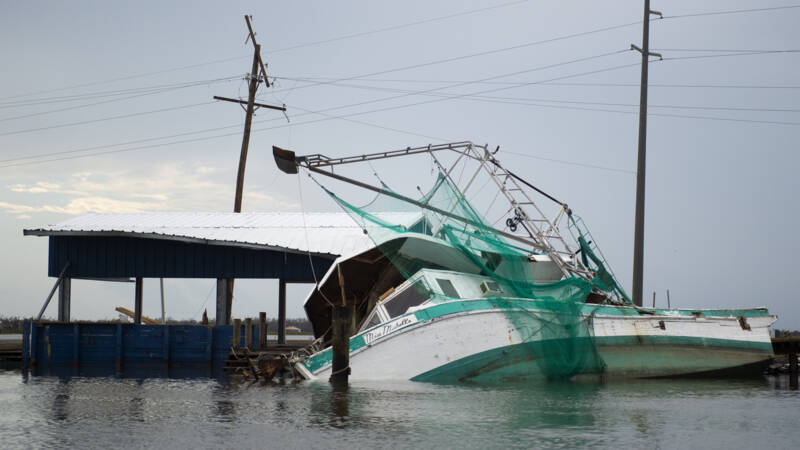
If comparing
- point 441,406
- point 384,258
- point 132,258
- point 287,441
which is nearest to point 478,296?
point 384,258

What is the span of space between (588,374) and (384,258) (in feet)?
22.8

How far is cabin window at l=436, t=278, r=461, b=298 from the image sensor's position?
2466 cm

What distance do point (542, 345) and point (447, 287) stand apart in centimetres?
309

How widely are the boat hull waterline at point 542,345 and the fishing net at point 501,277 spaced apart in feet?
0.14

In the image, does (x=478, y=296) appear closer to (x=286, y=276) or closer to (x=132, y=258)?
(x=286, y=276)

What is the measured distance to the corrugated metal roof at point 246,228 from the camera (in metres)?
35.8

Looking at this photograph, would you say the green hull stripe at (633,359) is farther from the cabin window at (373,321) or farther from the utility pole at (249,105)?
the utility pole at (249,105)

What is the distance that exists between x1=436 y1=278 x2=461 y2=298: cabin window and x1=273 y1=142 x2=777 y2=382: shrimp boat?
6cm

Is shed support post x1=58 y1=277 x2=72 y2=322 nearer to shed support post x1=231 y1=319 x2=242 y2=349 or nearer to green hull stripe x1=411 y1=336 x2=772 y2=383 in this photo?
shed support post x1=231 y1=319 x2=242 y2=349

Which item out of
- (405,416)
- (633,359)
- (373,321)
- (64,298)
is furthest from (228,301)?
(405,416)

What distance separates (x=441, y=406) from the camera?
1948 centimetres

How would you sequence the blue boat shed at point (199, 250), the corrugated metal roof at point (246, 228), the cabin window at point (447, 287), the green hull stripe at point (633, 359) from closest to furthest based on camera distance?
the green hull stripe at point (633, 359), the cabin window at point (447, 287), the corrugated metal roof at point (246, 228), the blue boat shed at point (199, 250)

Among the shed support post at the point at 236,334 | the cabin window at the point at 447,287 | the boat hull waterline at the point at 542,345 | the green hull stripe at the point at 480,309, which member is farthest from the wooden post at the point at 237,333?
the cabin window at the point at 447,287

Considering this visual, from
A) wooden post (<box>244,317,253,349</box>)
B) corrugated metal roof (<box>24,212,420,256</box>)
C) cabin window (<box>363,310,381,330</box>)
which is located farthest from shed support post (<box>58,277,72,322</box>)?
cabin window (<box>363,310,381,330</box>)
